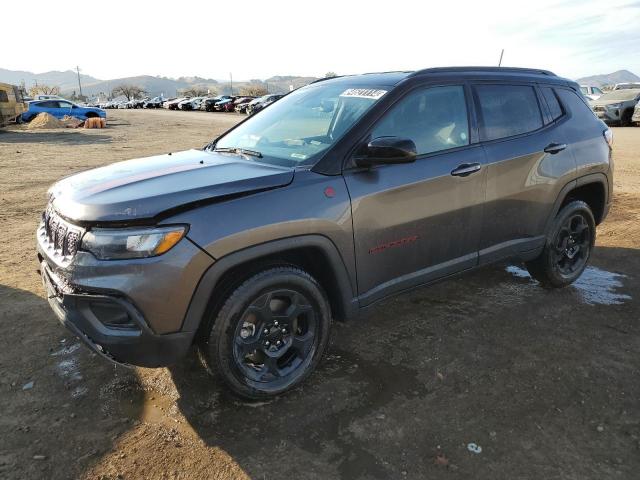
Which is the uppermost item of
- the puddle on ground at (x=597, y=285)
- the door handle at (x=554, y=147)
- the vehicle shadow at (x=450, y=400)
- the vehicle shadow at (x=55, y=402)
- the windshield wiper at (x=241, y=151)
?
the door handle at (x=554, y=147)

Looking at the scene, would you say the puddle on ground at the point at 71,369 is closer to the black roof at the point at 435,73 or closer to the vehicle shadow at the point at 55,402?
the vehicle shadow at the point at 55,402

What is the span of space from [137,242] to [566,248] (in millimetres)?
3802

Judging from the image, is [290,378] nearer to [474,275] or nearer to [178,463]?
[178,463]

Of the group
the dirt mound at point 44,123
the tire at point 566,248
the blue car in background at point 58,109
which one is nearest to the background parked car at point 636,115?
the tire at point 566,248

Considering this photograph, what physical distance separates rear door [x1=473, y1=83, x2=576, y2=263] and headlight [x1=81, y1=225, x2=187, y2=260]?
7.61ft

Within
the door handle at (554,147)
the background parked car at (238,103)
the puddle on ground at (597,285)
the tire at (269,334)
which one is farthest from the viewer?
the background parked car at (238,103)

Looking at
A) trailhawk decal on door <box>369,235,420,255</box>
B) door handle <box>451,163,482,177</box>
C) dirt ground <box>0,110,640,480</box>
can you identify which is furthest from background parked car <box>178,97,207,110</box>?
trailhawk decal on door <box>369,235,420,255</box>

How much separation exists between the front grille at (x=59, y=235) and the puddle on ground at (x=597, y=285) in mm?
3972

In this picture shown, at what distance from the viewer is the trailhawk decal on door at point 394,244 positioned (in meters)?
3.14

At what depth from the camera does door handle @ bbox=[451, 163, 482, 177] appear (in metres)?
3.45

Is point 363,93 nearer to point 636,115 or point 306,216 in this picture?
point 306,216

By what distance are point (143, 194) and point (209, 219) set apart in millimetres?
407

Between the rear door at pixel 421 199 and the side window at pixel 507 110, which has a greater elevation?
the side window at pixel 507 110

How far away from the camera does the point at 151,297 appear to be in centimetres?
244
